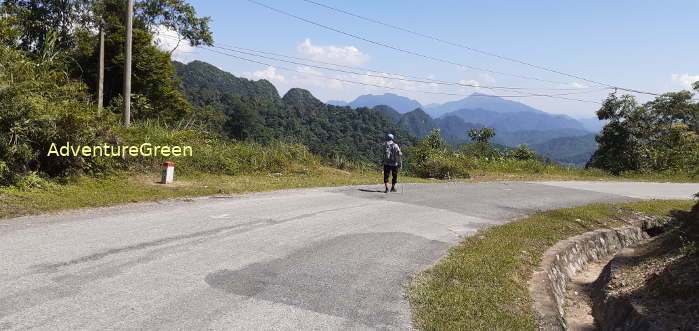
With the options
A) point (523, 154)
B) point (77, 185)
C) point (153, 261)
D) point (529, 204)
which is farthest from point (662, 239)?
point (523, 154)

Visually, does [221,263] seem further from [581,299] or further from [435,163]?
[435,163]

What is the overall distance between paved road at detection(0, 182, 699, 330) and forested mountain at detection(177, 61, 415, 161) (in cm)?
4988

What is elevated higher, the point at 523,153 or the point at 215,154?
the point at 523,153

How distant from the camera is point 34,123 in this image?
9148 millimetres

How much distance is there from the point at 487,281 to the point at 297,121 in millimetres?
82720

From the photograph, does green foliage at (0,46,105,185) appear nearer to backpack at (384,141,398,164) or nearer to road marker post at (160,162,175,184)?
road marker post at (160,162,175,184)

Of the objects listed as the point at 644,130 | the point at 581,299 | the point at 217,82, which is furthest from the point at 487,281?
the point at 217,82

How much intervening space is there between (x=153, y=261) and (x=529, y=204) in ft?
33.3

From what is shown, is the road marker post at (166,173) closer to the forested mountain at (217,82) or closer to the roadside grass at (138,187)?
the roadside grass at (138,187)

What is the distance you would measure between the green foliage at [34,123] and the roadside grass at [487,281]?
8096 millimetres

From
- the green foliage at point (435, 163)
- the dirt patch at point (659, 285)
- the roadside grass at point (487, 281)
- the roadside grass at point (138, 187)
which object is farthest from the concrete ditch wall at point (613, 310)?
the green foliage at point (435, 163)

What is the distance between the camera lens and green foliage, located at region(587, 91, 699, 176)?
2643 cm

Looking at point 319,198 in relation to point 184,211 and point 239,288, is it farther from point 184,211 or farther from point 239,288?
point 239,288

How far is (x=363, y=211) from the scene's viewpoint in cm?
951
